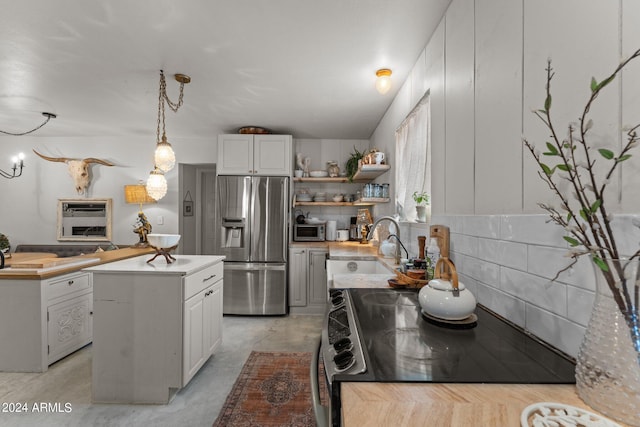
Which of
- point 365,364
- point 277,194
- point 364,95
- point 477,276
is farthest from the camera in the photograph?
point 277,194

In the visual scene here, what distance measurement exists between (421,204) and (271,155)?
7.83 ft

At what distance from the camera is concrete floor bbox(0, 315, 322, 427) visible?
1.86 metres

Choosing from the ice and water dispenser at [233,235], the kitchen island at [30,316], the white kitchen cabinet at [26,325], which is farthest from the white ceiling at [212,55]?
the white kitchen cabinet at [26,325]

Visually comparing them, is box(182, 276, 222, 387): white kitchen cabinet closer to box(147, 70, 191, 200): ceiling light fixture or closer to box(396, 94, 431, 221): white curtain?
box(147, 70, 191, 200): ceiling light fixture

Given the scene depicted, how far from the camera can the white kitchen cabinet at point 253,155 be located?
401 centimetres

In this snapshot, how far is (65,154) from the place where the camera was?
467 cm

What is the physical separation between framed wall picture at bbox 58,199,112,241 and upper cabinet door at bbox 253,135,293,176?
8.29ft

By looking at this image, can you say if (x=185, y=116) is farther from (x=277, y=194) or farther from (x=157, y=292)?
(x=157, y=292)

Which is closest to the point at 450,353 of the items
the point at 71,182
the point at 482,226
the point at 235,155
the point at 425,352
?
the point at 425,352

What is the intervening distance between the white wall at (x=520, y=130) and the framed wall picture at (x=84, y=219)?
16.1ft

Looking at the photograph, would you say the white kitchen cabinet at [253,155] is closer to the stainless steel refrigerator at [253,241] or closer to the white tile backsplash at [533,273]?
the stainless steel refrigerator at [253,241]

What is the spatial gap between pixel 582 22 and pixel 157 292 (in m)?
2.40

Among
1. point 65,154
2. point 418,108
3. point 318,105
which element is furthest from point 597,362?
point 65,154

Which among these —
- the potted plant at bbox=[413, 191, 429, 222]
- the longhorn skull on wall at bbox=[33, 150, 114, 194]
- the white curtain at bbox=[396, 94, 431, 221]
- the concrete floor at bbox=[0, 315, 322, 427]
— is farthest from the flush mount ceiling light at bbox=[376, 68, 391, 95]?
the longhorn skull on wall at bbox=[33, 150, 114, 194]
